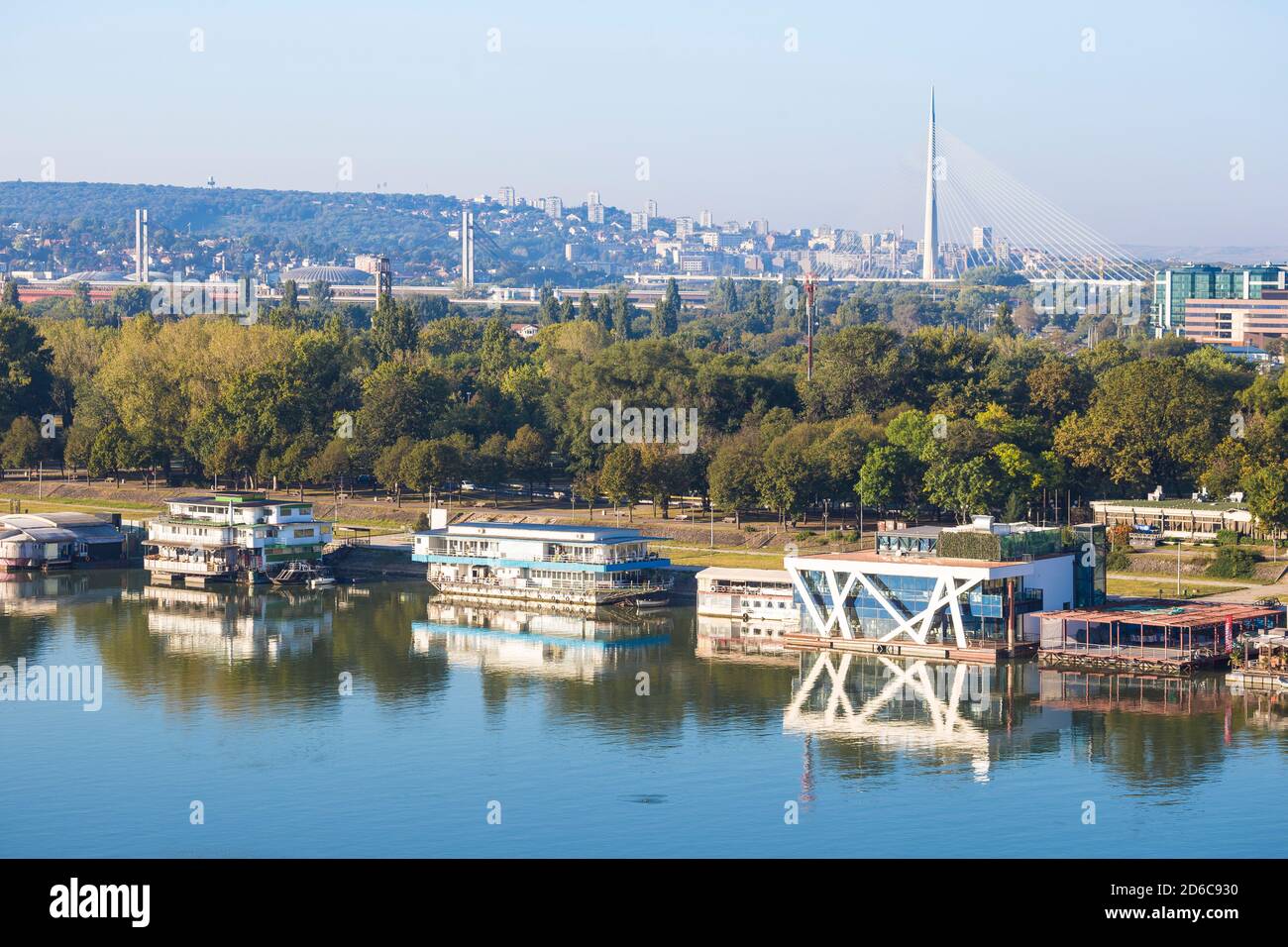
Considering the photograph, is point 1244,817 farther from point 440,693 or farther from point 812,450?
point 812,450

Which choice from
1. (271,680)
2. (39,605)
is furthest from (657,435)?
(271,680)

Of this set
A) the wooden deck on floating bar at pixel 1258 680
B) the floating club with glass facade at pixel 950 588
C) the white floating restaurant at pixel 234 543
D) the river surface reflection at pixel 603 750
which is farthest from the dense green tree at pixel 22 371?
the wooden deck on floating bar at pixel 1258 680

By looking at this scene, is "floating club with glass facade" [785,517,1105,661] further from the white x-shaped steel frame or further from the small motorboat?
the small motorboat

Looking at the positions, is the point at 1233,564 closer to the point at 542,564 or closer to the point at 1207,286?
the point at 542,564

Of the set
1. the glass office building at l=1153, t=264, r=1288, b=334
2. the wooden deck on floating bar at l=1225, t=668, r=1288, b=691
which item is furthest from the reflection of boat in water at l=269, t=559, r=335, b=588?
the glass office building at l=1153, t=264, r=1288, b=334

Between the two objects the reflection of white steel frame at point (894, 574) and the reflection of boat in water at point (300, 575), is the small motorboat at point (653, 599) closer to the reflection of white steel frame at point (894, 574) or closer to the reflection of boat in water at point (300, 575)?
the reflection of white steel frame at point (894, 574)

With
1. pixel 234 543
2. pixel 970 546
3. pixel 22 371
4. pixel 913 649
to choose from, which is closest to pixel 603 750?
pixel 913 649
